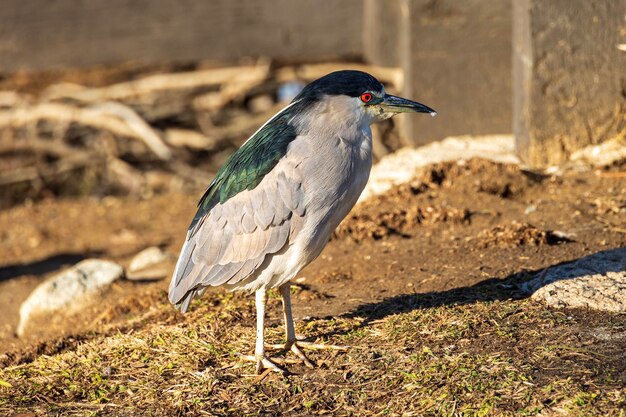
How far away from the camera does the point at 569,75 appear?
650 cm

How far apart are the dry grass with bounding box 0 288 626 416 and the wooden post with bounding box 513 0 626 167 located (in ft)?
7.87

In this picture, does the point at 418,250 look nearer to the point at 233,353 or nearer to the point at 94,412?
the point at 233,353

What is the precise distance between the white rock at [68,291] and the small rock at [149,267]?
25 centimetres

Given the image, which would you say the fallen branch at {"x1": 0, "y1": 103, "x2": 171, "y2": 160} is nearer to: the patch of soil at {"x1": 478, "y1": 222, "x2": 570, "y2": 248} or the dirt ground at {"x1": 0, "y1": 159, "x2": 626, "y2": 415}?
the dirt ground at {"x1": 0, "y1": 159, "x2": 626, "y2": 415}

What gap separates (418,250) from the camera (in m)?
5.63

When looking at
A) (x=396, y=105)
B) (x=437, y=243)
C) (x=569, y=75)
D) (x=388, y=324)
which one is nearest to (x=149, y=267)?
(x=437, y=243)

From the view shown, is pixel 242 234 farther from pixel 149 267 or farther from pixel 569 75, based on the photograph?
pixel 569 75

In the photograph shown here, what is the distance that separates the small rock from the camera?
6.70 meters

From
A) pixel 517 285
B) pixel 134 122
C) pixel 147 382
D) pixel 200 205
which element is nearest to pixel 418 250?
pixel 517 285

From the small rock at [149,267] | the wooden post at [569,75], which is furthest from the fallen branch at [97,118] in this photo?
the wooden post at [569,75]

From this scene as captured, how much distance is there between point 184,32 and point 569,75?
4562 millimetres

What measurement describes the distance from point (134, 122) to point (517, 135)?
4.26 meters

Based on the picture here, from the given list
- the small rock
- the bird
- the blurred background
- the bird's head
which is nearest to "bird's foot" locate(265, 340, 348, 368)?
the bird

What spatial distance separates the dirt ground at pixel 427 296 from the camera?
393 cm
